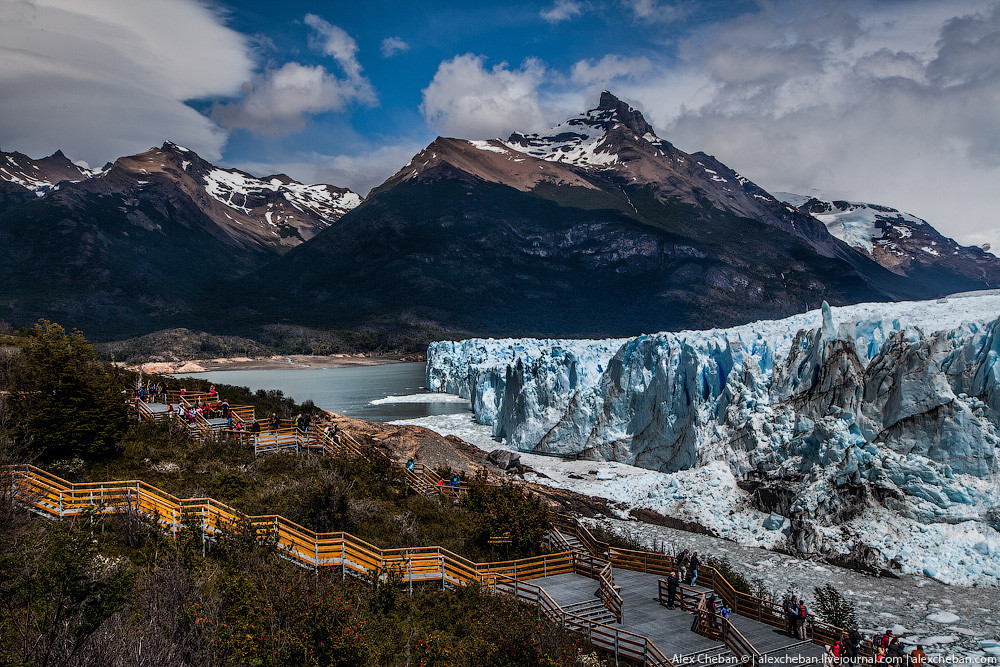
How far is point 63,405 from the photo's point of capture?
62.1 ft

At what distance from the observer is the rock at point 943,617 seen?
1647 cm

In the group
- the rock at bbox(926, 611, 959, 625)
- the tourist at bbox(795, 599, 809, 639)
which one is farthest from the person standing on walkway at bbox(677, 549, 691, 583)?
the rock at bbox(926, 611, 959, 625)

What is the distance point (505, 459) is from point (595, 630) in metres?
23.9

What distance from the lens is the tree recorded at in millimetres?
18391

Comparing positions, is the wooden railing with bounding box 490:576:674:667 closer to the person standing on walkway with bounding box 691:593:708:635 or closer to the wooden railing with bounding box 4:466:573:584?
the wooden railing with bounding box 4:466:573:584

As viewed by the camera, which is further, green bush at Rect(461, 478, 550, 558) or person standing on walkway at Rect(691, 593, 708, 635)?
green bush at Rect(461, 478, 550, 558)

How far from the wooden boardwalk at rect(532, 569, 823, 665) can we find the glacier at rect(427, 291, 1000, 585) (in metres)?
8.98

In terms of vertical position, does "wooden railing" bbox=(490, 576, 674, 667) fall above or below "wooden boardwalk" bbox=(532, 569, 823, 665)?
above

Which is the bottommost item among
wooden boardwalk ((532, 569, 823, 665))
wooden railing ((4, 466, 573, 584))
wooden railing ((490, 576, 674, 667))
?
wooden boardwalk ((532, 569, 823, 665))

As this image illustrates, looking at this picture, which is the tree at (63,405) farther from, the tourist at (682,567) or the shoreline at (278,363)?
the shoreline at (278,363)

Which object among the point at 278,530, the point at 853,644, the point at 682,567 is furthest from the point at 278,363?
the point at 853,644

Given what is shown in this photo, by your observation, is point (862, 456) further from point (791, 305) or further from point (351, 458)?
point (791, 305)

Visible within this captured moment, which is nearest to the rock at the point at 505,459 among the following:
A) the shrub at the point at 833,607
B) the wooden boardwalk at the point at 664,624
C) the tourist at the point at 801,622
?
the shrub at the point at 833,607

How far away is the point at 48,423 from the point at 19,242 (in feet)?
689
